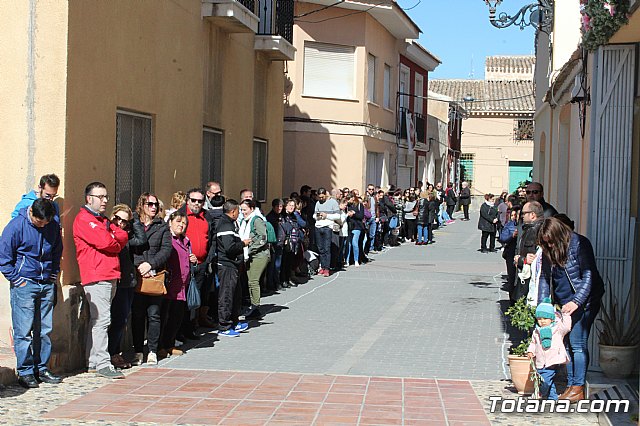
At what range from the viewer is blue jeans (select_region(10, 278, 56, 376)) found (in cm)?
875

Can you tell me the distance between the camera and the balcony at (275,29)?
58.0 feet

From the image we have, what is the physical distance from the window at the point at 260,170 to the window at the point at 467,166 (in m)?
36.6

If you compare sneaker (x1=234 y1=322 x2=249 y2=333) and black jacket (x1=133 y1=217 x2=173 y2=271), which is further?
sneaker (x1=234 y1=322 x2=249 y2=333)

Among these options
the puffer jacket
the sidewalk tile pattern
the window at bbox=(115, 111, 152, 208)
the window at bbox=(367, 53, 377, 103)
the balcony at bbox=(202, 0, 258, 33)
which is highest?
the window at bbox=(367, 53, 377, 103)

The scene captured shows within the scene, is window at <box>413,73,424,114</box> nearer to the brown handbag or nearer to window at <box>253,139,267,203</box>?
window at <box>253,139,267,203</box>

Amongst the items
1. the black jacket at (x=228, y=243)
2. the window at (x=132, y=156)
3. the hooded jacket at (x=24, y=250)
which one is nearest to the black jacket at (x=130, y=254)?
the hooded jacket at (x=24, y=250)

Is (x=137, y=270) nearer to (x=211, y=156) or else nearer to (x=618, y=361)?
(x=618, y=361)

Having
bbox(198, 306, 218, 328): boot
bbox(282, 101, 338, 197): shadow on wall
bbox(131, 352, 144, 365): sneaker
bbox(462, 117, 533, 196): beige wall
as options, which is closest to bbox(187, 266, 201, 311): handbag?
bbox(131, 352, 144, 365): sneaker

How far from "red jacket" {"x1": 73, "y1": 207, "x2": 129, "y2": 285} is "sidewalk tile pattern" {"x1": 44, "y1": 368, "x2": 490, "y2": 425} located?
3.69 feet

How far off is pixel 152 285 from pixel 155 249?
15.7 inches

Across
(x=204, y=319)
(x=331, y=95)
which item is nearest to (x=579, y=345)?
(x=204, y=319)

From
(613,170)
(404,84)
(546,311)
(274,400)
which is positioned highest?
(404,84)

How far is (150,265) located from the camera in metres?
10.1

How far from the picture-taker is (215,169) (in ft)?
52.0
